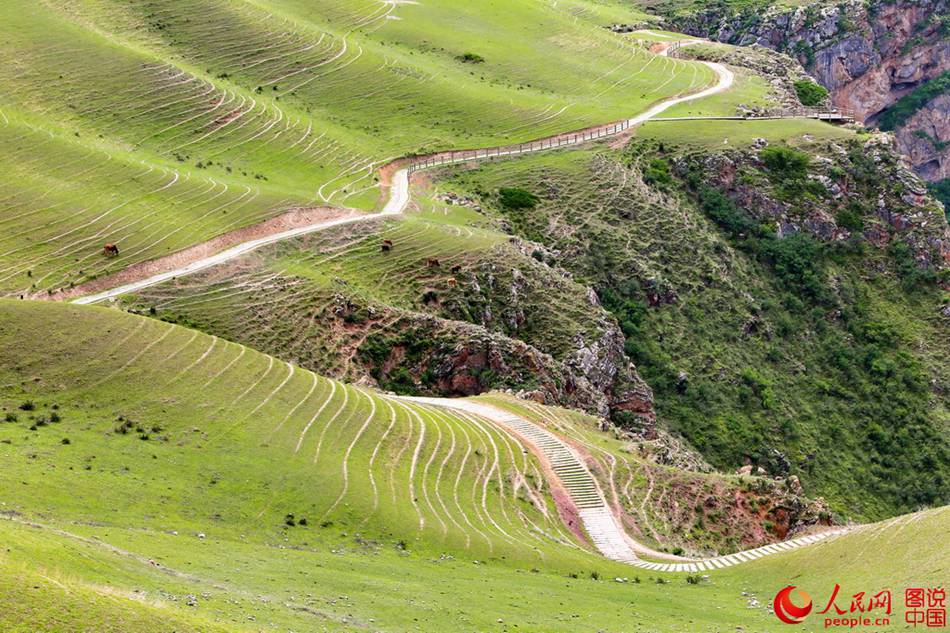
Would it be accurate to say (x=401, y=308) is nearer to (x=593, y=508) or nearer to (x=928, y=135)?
(x=593, y=508)

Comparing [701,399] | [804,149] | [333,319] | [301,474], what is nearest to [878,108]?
[804,149]

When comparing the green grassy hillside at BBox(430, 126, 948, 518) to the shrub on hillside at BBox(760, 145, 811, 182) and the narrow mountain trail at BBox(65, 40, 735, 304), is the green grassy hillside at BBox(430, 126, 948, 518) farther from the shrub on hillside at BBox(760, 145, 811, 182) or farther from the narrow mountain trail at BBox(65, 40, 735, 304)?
the narrow mountain trail at BBox(65, 40, 735, 304)

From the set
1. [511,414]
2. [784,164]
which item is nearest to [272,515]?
[511,414]

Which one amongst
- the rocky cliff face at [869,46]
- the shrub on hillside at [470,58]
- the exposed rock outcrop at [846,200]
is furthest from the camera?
the rocky cliff face at [869,46]

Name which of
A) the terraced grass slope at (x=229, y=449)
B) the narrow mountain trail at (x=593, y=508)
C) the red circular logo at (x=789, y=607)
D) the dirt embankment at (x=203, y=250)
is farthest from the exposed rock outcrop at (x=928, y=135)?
the red circular logo at (x=789, y=607)

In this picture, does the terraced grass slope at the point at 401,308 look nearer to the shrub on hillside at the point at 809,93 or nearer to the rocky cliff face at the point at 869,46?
the shrub on hillside at the point at 809,93

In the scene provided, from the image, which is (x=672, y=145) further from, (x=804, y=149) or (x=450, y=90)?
(x=450, y=90)
